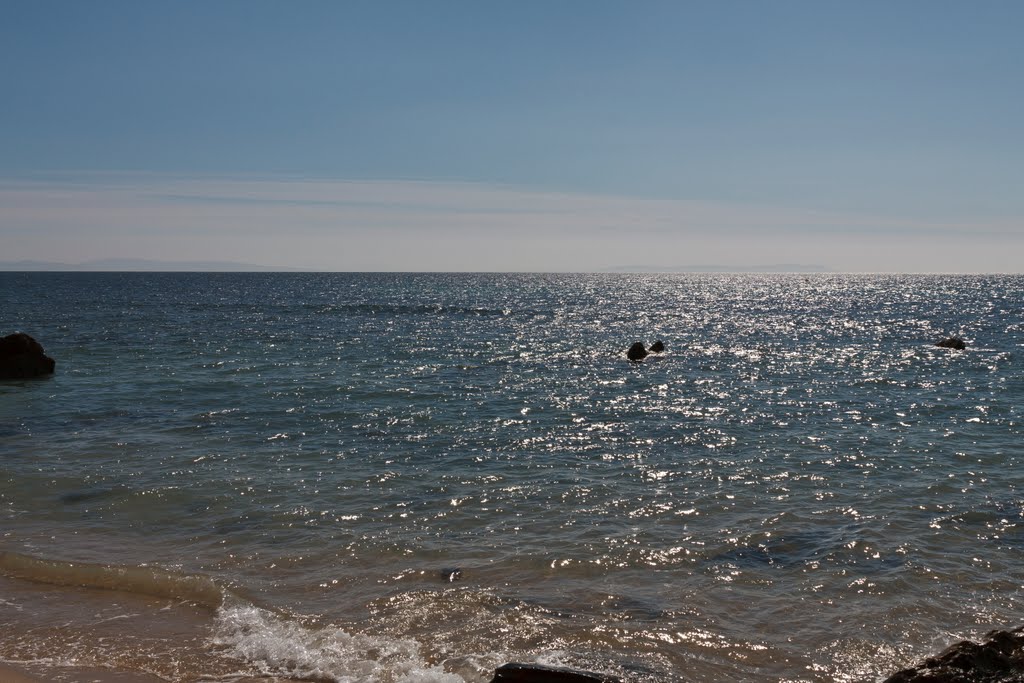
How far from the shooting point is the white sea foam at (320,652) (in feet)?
28.7

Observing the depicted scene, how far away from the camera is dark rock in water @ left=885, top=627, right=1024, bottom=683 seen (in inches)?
271

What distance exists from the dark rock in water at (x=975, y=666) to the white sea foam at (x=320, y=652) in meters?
4.60

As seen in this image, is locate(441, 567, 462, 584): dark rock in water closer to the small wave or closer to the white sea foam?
the white sea foam

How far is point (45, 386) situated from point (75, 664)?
26481mm

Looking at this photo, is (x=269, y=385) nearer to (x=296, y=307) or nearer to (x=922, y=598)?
(x=922, y=598)

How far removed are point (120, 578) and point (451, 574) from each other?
4860mm

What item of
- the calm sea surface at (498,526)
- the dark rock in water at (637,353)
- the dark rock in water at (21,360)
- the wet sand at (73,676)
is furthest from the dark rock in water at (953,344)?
the wet sand at (73,676)

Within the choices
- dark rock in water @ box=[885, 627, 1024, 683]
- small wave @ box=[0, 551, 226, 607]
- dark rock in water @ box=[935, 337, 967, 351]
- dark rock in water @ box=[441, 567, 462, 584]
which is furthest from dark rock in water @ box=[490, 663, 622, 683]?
dark rock in water @ box=[935, 337, 967, 351]

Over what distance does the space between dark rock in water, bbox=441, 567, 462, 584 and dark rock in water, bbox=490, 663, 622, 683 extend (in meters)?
3.74

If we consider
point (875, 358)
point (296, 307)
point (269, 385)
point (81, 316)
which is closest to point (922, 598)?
point (269, 385)

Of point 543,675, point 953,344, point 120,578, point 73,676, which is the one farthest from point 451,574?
point 953,344

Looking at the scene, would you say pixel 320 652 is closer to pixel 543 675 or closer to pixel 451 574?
pixel 451 574

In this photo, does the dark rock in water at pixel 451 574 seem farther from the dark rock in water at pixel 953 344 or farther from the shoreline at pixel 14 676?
the dark rock in water at pixel 953 344

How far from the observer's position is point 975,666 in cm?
697
